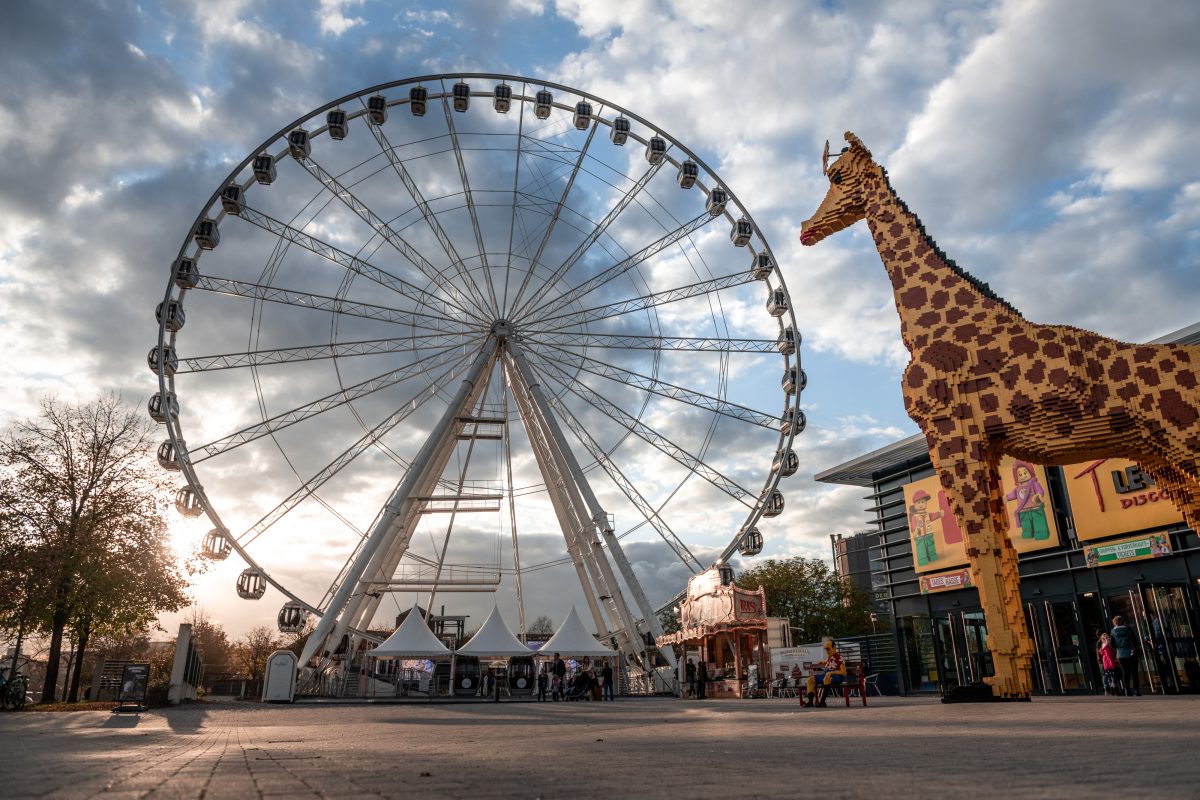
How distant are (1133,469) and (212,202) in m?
28.3

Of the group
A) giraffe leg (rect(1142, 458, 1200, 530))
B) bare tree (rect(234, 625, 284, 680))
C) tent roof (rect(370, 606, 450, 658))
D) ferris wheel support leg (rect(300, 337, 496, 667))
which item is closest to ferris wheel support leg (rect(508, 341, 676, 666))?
ferris wheel support leg (rect(300, 337, 496, 667))

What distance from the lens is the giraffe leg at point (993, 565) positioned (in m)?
11.2

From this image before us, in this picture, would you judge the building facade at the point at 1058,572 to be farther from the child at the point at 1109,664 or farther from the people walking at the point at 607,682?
the people walking at the point at 607,682

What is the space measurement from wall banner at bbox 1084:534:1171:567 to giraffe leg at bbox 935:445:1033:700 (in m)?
11.6

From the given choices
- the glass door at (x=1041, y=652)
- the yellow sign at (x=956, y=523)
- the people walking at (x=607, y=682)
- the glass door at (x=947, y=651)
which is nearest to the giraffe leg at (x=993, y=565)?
the yellow sign at (x=956, y=523)

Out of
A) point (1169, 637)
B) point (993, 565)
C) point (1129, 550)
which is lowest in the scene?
point (1169, 637)

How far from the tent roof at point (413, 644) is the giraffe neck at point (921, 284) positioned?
19015mm

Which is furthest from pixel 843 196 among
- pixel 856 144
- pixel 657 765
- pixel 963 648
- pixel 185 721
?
pixel 963 648

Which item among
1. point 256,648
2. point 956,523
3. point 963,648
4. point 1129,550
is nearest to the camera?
point 1129,550

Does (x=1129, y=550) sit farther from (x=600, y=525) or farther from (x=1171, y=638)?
(x=600, y=525)

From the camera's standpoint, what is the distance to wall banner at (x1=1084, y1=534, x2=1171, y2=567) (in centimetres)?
1992

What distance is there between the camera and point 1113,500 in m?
21.3

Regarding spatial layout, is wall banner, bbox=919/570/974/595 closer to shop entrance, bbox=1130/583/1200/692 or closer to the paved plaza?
shop entrance, bbox=1130/583/1200/692

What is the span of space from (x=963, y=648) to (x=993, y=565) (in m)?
16.0
